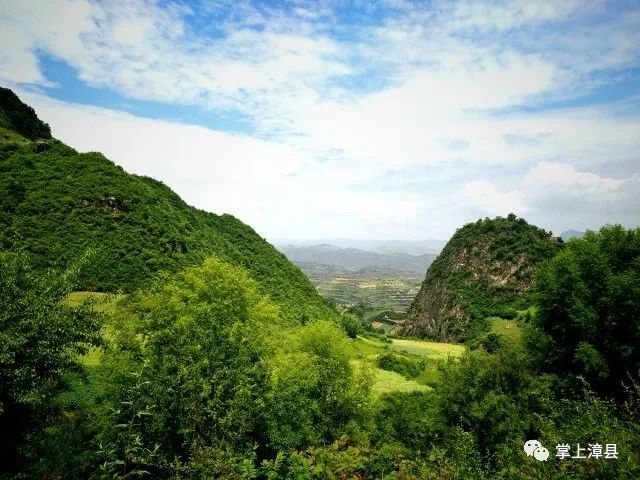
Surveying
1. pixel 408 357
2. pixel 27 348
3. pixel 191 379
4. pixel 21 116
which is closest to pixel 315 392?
pixel 191 379

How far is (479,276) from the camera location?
83.4 metres

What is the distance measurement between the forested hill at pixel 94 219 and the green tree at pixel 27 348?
2736 cm

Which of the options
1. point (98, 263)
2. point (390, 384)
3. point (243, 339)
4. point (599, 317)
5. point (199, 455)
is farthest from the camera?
point (98, 263)

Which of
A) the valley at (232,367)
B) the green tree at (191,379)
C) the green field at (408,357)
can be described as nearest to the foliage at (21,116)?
the valley at (232,367)

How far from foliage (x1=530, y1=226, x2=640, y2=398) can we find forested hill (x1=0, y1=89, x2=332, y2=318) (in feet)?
125

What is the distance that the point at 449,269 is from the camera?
299ft

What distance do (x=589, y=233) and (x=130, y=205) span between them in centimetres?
5027

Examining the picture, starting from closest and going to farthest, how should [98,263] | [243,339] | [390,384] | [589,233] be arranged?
[243,339] → [589,233] → [390,384] → [98,263]

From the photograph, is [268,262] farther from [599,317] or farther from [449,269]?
[599,317]

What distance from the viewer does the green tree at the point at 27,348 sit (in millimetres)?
10438

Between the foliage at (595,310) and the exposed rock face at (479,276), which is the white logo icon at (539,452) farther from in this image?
the exposed rock face at (479,276)

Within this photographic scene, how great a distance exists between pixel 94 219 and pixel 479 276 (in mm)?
70798

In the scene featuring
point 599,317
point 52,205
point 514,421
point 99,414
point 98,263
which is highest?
point 52,205

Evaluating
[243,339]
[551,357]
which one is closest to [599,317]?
[551,357]
